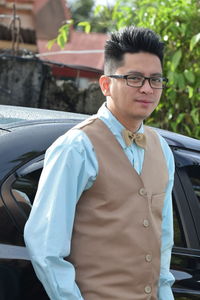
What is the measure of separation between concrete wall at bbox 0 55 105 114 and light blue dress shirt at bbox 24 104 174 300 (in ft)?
14.7

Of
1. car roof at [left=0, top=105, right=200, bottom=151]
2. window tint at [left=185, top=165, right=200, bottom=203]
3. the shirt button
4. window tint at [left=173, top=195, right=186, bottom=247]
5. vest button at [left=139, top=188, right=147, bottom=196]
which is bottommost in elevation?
window tint at [left=173, top=195, right=186, bottom=247]

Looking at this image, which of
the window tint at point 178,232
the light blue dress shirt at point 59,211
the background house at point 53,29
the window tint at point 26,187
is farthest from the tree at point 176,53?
the background house at point 53,29

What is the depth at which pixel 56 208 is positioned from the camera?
2.07m

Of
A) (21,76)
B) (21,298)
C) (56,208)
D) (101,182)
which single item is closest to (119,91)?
(101,182)

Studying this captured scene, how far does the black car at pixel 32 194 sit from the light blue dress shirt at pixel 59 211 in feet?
0.98

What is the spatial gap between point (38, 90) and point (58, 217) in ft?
15.3

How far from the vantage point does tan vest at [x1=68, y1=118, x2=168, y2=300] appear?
2158mm

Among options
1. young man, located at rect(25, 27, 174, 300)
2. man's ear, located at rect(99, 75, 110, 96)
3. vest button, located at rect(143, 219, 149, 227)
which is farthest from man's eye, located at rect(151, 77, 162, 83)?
vest button, located at rect(143, 219, 149, 227)

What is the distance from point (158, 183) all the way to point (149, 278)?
0.31 m

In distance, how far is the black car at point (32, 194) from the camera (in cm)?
237

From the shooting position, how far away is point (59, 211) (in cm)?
207

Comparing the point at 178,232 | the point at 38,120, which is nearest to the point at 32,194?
the point at 38,120

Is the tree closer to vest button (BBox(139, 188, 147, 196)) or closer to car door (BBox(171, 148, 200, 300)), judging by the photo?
car door (BBox(171, 148, 200, 300))

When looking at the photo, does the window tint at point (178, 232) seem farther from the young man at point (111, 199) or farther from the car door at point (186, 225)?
the young man at point (111, 199)
